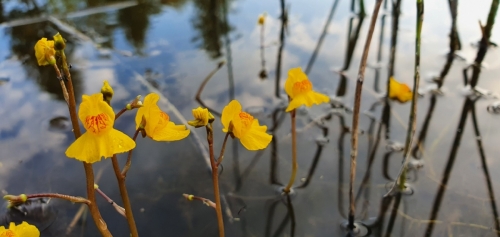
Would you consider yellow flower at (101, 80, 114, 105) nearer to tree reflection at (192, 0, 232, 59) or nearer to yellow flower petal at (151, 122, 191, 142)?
yellow flower petal at (151, 122, 191, 142)

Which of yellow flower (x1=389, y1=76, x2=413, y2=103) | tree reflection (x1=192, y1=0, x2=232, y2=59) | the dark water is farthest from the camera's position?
tree reflection (x1=192, y1=0, x2=232, y2=59)

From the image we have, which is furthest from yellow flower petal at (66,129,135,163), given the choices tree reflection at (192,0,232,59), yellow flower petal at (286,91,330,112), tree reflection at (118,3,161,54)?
tree reflection at (118,3,161,54)

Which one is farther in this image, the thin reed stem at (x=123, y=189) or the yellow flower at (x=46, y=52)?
the thin reed stem at (x=123, y=189)

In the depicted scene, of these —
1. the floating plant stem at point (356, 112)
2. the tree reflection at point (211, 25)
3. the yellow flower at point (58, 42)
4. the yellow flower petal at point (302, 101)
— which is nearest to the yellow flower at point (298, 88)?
the yellow flower petal at point (302, 101)

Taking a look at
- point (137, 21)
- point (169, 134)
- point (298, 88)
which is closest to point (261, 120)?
point (298, 88)

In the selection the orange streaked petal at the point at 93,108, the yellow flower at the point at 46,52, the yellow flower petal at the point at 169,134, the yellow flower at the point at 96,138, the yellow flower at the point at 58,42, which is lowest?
the yellow flower petal at the point at 169,134

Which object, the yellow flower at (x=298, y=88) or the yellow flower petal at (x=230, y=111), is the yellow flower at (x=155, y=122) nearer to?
the yellow flower petal at (x=230, y=111)
